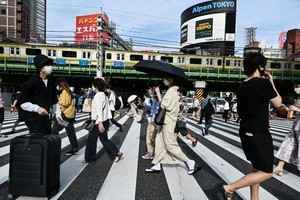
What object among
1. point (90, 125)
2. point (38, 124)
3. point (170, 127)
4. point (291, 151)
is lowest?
point (291, 151)

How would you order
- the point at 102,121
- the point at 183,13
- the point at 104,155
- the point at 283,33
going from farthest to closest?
the point at 283,33
the point at 183,13
the point at 104,155
the point at 102,121

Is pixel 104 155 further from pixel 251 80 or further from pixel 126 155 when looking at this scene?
pixel 251 80

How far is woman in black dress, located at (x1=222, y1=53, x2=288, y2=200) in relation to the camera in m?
3.64

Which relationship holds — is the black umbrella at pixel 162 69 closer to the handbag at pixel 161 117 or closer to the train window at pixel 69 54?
the handbag at pixel 161 117

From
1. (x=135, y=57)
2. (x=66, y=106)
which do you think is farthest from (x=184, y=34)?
(x=66, y=106)

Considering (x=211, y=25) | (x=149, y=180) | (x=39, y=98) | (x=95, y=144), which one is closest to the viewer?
(x=39, y=98)

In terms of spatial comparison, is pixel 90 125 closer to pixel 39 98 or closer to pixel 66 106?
pixel 66 106

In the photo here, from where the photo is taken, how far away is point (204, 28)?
53.1 meters

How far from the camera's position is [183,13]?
60.5m

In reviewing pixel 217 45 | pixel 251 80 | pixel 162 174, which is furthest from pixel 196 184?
pixel 217 45

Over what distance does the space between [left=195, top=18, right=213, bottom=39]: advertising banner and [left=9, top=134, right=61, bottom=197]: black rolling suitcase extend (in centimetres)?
4901

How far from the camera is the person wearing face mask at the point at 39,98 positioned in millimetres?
4465

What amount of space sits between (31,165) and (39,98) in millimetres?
835

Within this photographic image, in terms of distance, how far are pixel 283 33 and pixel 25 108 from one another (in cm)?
10126
